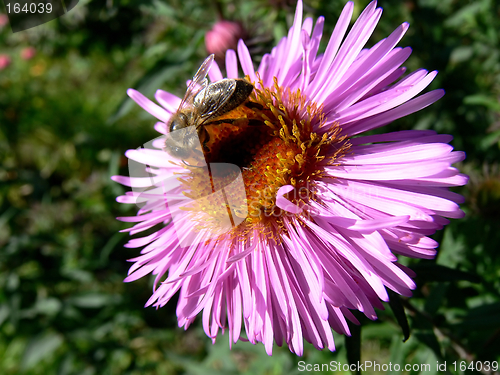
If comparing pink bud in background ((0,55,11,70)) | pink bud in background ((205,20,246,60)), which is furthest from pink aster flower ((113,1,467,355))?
pink bud in background ((0,55,11,70))

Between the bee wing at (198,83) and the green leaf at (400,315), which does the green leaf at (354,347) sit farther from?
the bee wing at (198,83)

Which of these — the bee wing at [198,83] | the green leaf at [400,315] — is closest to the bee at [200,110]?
the bee wing at [198,83]

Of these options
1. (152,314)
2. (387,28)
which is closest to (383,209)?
(387,28)

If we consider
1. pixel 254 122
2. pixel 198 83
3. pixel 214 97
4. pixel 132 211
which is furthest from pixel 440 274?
pixel 132 211

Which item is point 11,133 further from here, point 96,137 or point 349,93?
point 349,93

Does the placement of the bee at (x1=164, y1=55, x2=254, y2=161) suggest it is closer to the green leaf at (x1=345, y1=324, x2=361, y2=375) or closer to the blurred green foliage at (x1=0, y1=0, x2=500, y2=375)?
the blurred green foliage at (x1=0, y1=0, x2=500, y2=375)

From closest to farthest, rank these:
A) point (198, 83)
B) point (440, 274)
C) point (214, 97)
Result: point (440, 274), point (214, 97), point (198, 83)

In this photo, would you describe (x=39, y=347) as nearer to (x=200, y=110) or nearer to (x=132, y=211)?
(x=132, y=211)
